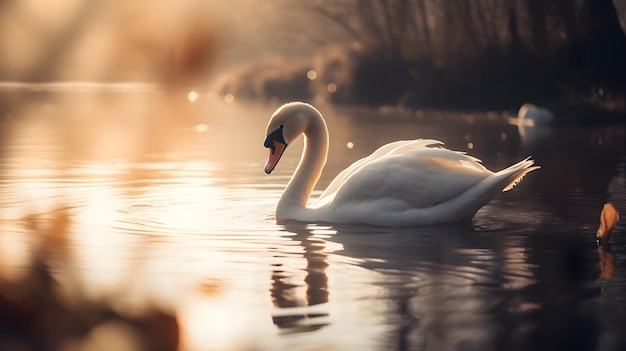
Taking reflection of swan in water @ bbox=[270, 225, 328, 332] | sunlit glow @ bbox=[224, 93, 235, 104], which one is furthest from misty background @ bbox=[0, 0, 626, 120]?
reflection of swan in water @ bbox=[270, 225, 328, 332]

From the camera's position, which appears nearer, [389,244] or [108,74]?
[389,244]

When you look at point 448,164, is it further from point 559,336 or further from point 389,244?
point 559,336

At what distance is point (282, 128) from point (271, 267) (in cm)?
268

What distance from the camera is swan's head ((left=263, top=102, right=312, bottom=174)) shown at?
30.1 feet

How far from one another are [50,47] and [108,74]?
3825 millimetres

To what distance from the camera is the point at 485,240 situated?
783cm

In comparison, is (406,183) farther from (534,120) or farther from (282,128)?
(534,120)

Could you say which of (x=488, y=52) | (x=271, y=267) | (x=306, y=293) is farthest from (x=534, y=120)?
(x=306, y=293)

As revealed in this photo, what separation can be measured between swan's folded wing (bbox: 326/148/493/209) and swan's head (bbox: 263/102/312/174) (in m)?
0.90

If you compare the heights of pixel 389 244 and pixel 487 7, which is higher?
pixel 487 7

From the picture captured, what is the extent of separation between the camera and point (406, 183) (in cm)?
828

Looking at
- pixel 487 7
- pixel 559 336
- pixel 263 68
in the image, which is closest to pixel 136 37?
pixel 263 68

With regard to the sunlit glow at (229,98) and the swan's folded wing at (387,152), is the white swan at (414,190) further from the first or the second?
the sunlit glow at (229,98)

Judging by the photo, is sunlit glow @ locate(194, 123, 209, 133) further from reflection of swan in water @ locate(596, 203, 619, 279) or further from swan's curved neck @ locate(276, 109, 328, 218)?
reflection of swan in water @ locate(596, 203, 619, 279)
